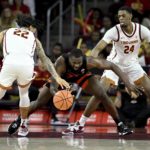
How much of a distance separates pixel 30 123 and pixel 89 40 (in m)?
2.39

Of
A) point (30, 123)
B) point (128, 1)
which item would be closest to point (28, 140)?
point (30, 123)

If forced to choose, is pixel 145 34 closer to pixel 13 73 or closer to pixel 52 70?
pixel 52 70

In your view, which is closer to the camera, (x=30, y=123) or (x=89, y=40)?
(x=30, y=123)

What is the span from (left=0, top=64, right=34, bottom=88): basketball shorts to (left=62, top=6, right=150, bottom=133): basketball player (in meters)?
1.32

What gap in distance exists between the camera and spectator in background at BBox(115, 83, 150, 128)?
1255cm

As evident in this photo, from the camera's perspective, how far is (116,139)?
1045 cm

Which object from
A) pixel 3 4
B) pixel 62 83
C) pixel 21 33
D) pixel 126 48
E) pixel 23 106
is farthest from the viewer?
pixel 3 4

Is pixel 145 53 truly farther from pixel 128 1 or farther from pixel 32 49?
pixel 32 49

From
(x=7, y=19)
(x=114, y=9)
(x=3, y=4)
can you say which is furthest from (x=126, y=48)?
(x=3, y=4)

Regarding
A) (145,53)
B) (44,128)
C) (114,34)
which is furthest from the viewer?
(145,53)

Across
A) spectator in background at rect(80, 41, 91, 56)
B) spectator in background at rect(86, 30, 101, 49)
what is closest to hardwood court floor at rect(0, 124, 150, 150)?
spectator in background at rect(80, 41, 91, 56)

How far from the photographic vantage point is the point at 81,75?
1063 cm

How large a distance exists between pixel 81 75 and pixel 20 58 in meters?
1.12

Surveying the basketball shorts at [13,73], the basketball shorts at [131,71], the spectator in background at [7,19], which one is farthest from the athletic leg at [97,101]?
the spectator in background at [7,19]
